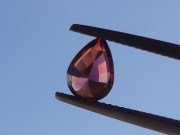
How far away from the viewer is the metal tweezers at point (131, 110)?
2271 millimetres

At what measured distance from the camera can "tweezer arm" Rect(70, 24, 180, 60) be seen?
7.25ft

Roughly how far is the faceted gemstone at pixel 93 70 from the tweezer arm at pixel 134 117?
0.24 m

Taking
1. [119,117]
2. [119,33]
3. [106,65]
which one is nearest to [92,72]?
[106,65]

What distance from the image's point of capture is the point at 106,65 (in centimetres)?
262

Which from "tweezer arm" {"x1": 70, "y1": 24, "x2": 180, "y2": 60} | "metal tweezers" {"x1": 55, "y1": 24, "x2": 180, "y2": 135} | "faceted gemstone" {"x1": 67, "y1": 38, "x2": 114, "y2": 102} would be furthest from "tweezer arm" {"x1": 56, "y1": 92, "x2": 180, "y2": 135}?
"tweezer arm" {"x1": 70, "y1": 24, "x2": 180, "y2": 60}

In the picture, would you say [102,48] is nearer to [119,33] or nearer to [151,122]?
[119,33]

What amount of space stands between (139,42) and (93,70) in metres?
0.43

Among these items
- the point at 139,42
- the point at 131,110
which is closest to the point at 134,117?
the point at 131,110

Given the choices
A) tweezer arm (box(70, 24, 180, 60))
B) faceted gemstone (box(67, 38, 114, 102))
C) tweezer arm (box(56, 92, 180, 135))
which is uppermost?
tweezer arm (box(70, 24, 180, 60))

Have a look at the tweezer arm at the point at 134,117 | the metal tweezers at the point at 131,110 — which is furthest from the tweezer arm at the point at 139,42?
the tweezer arm at the point at 134,117

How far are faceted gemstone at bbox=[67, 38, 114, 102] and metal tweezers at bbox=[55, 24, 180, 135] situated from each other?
0.12m

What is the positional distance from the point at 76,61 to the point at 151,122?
762 millimetres

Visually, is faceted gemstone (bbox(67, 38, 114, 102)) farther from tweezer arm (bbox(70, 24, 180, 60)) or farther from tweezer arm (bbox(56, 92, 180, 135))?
A: tweezer arm (bbox(56, 92, 180, 135))

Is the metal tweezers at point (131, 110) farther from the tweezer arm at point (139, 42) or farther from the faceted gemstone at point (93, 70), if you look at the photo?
the faceted gemstone at point (93, 70)
